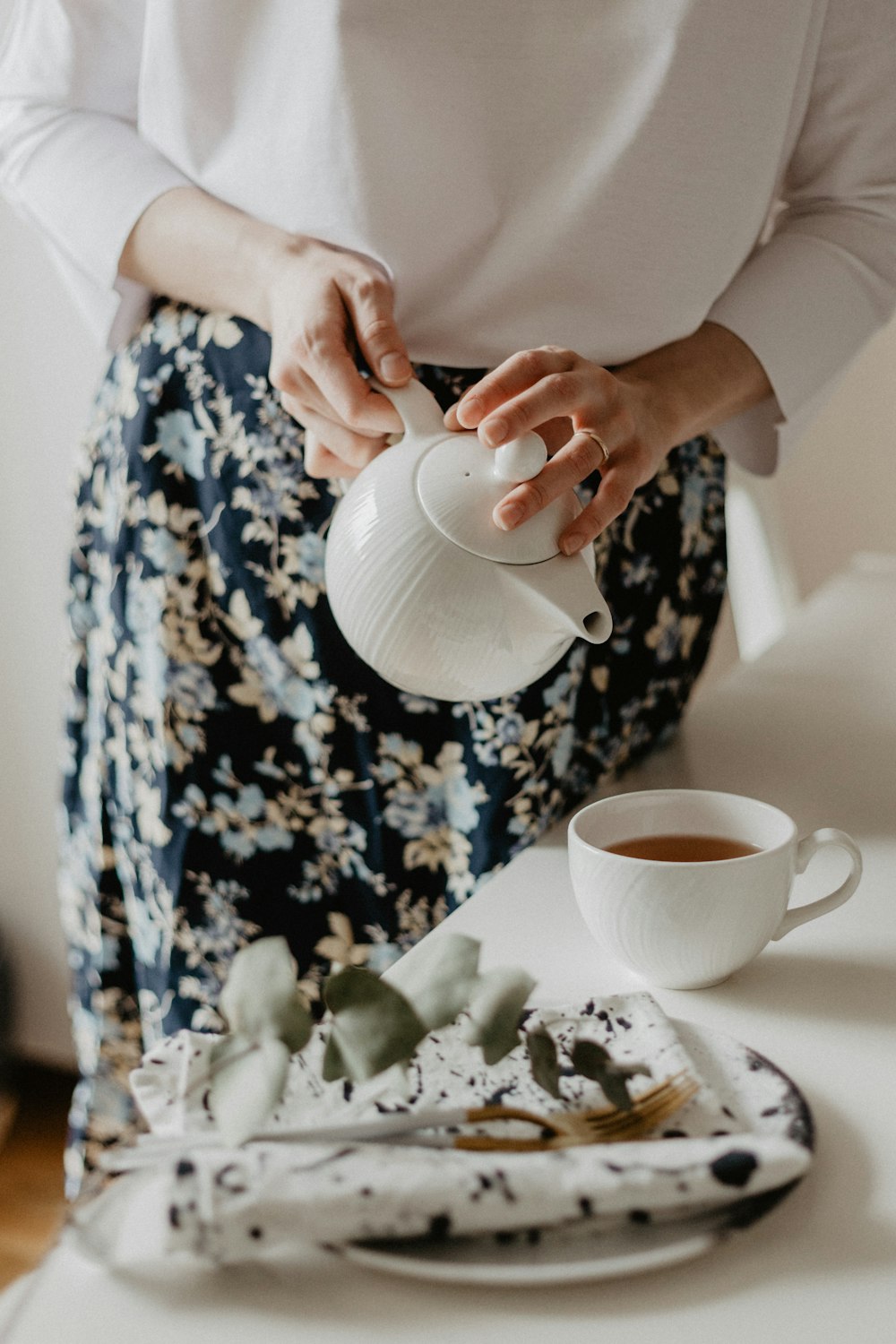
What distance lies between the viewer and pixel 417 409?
0.57 metres

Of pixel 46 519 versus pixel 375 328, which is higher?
pixel 375 328

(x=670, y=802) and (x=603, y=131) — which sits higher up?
(x=603, y=131)

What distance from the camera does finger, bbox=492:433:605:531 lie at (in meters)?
0.51

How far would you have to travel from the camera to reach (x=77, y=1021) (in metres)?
1.04

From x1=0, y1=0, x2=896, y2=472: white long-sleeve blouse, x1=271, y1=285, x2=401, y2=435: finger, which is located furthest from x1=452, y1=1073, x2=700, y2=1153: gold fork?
x1=0, y1=0, x2=896, y2=472: white long-sleeve blouse

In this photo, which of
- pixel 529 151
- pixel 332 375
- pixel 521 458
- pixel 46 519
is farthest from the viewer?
pixel 46 519

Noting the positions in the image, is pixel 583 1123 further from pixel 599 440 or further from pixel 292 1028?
pixel 599 440

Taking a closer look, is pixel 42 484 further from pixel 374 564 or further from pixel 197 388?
pixel 374 564

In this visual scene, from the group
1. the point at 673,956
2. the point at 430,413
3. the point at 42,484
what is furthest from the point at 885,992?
the point at 42,484

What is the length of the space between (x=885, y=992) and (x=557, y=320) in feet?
1.36

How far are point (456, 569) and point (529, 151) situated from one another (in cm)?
33

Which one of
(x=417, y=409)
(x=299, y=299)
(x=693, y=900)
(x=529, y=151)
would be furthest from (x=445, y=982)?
(x=529, y=151)

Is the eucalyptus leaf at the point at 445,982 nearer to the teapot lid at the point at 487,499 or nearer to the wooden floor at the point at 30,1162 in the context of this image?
the teapot lid at the point at 487,499

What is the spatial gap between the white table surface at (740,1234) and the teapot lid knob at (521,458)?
8.0 inches
